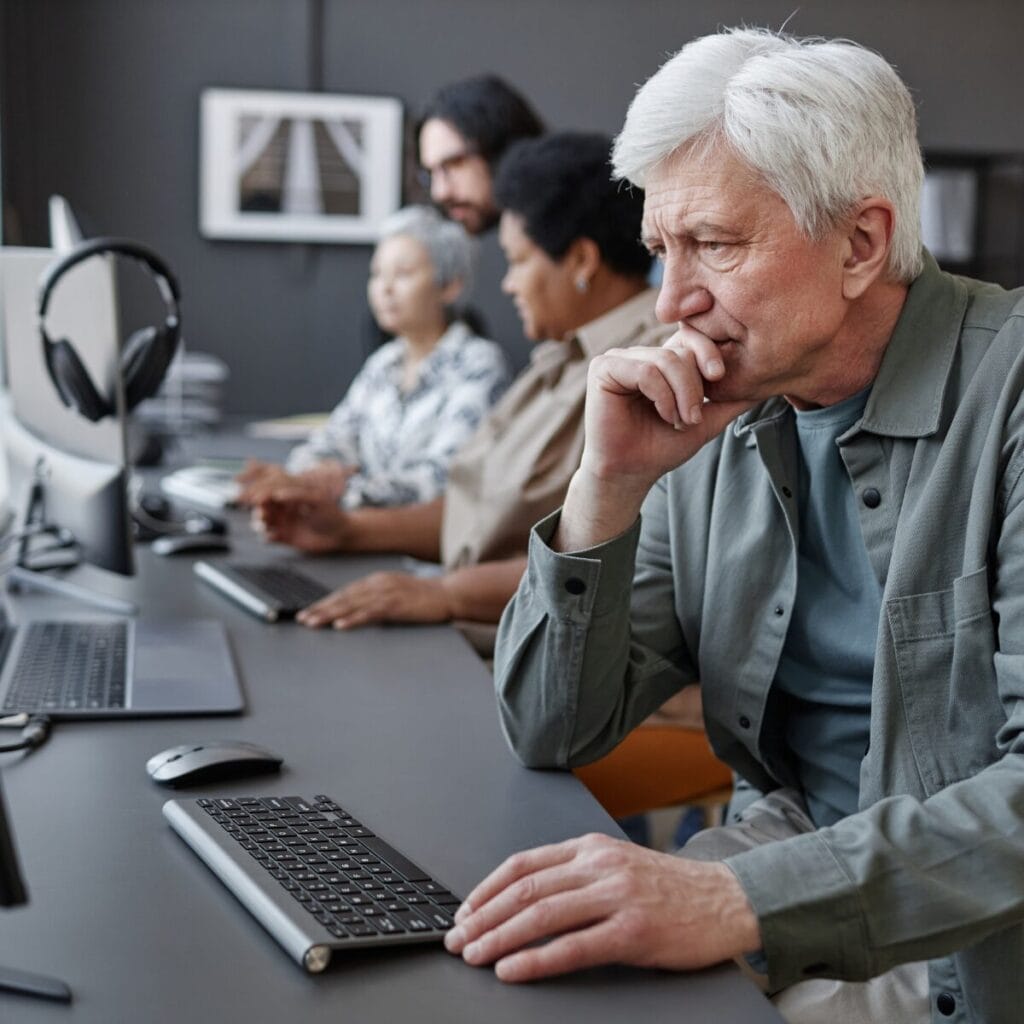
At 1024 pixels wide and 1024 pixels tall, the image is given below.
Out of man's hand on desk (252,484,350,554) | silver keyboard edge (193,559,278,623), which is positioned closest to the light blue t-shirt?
silver keyboard edge (193,559,278,623)

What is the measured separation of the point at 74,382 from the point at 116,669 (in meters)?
0.46

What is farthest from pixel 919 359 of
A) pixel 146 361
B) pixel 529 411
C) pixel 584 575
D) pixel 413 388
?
pixel 413 388

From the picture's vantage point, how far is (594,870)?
90 centimetres

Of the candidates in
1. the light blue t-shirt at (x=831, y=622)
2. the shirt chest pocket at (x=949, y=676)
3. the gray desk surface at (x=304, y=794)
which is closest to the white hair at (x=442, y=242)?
the gray desk surface at (x=304, y=794)

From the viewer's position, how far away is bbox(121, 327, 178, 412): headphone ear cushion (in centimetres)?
204

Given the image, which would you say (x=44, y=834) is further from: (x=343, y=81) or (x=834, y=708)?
(x=343, y=81)

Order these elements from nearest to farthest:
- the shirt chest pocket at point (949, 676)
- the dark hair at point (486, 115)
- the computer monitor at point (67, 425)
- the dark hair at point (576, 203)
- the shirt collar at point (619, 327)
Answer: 1. the shirt chest pocket at point (949, 676)
2. the computer monitor at point (67, 425)
3. the shirt collar at point (619, 327)
4. the dark hair at point (576, 203)
5. the dark hair at point (486, 115)

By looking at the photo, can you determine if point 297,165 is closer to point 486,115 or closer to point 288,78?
point 288,78

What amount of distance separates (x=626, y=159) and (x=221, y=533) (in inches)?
57.3

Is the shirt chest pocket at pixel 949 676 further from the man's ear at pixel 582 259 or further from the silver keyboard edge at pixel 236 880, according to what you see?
the man's ear at pixel 582 259

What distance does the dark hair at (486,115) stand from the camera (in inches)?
124

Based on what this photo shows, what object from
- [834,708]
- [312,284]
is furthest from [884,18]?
[834,708]

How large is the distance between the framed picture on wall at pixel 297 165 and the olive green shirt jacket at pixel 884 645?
3.91 meters

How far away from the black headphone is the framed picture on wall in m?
3.10
